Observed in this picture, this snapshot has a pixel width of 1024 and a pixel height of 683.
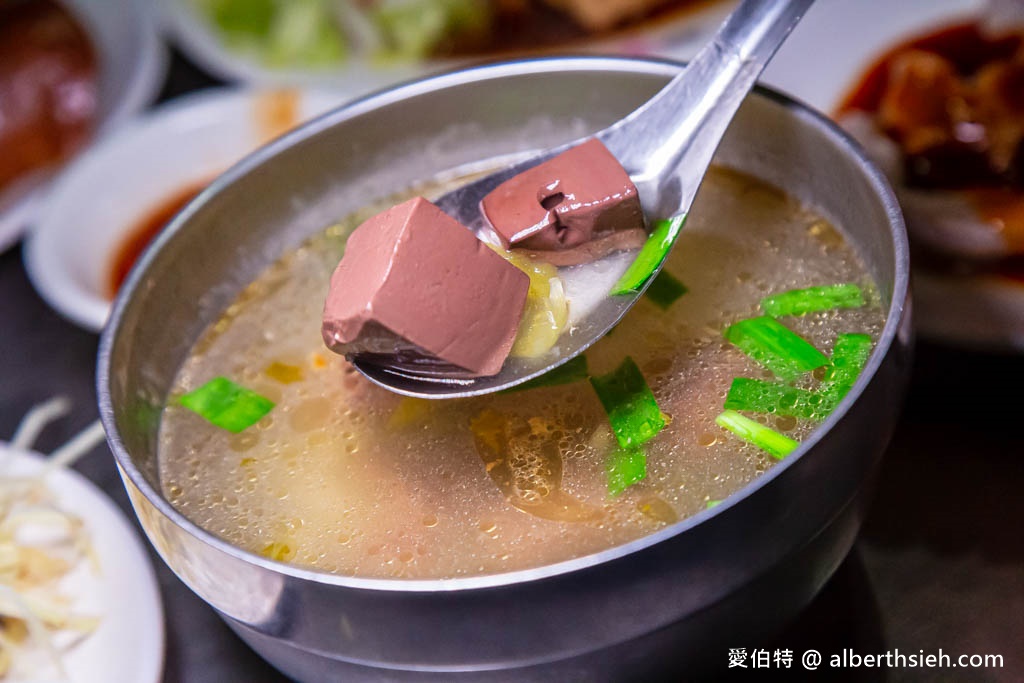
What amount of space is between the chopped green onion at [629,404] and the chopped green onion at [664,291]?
0.34ft

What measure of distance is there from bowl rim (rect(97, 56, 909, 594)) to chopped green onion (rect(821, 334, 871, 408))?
0.13 meters

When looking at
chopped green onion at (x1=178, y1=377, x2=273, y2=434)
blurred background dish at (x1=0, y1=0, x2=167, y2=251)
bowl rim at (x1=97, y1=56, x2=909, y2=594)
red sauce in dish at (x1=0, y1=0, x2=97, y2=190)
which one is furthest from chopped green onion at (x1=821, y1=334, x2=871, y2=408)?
red sauce in dish at (x1=0, y1=0, x2=97, y2=190)

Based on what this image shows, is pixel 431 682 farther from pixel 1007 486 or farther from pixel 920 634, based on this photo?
pixel 1007 486

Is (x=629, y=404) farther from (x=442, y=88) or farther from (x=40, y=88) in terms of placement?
(x=40, y=88)

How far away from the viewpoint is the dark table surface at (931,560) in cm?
115

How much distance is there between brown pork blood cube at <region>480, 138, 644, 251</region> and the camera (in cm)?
107

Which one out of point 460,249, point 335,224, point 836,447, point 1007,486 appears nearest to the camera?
point 836,447

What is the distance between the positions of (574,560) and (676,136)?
24.3 inches

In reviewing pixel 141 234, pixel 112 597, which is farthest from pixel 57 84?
pixel 112 597

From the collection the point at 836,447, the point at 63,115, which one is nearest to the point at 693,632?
the point at 836,447

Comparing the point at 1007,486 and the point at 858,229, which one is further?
the point at 1007,486

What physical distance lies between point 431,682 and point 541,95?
33.1 inches

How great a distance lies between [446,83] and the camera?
4.39 ft

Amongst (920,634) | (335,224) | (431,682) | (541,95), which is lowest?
(920,634)
